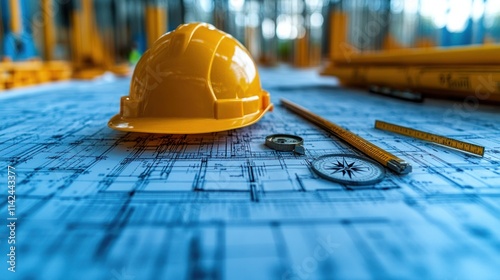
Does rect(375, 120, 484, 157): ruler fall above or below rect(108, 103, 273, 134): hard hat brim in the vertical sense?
below

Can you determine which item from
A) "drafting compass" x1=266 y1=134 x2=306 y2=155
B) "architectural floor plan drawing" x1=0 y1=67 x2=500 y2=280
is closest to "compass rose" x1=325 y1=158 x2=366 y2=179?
"architectural floor plan drawing" x1=0 y1=67 x2=500 y2=280

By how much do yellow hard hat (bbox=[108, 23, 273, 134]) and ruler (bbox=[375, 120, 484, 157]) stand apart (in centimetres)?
91

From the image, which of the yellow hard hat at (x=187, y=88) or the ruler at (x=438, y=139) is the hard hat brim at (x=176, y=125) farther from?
the ruler at (x=438, y=139)

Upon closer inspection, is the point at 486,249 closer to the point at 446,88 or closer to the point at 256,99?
the point at 256,99

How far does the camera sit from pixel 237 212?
3.86 ft

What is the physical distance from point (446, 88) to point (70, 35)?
36.2ft

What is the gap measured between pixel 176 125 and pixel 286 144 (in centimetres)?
63

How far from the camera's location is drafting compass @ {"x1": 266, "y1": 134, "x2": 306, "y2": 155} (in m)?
1.84

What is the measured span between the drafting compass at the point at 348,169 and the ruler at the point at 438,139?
0.59m

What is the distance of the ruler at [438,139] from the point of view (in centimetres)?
181

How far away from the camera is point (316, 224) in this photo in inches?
43.1

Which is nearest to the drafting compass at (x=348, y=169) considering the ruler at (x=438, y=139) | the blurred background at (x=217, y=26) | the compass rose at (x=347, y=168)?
the compass rose at (x=347, y=168)

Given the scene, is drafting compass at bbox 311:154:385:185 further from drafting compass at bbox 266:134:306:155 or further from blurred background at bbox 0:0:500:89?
blurred background at bbox 0:0:500:89

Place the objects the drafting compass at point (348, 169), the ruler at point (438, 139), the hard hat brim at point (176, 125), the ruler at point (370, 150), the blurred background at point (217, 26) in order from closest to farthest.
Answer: the drafting compass at point (348, 169), the ruler at point (370, 150), the ruler at point (438, 139), the hard hat brim at point (176, 125), the blurred background at point (217, 26)
